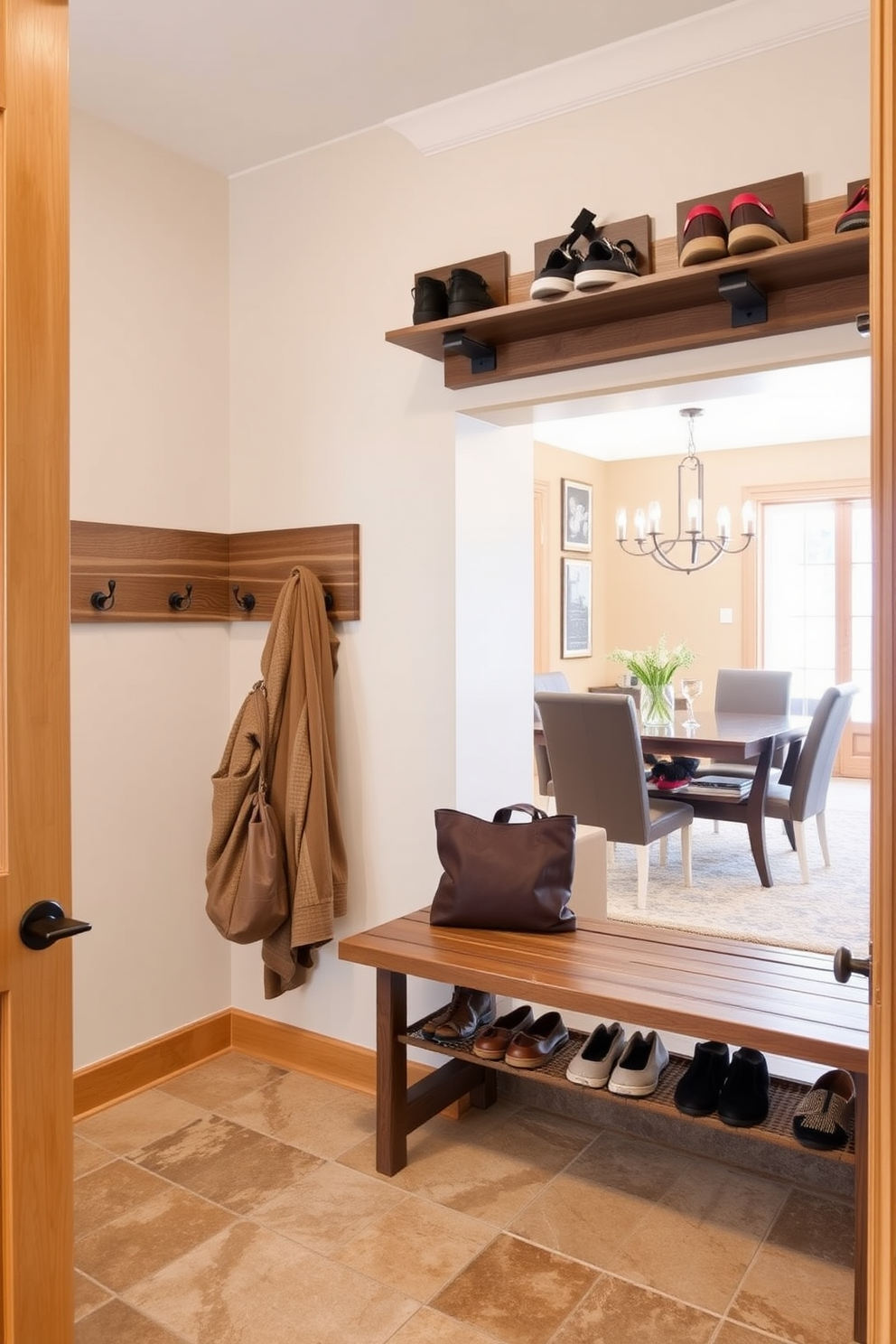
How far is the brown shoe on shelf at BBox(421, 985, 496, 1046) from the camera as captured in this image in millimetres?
2242

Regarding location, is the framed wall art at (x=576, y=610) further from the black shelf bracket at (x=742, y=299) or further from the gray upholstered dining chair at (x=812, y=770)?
the black shelf bracket at (x=742, y=299)

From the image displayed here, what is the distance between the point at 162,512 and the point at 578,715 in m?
1.96

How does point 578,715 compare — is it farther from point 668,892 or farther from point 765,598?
point 765,598

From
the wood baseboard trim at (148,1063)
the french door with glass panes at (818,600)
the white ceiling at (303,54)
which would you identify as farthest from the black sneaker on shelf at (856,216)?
the french door with glass panes at (818,600)

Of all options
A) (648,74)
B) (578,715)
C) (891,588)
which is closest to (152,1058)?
(578,715)

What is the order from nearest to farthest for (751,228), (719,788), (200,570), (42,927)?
(42,927) < (751,228) < (200,570) < (719,788)

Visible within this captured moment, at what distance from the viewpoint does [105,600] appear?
8.23 ft

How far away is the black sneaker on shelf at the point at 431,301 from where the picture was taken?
2.27 metres

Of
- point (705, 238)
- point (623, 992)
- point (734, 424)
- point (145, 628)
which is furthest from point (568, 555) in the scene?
point (623, 992)

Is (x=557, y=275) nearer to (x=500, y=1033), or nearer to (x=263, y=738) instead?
(x=263, y=738)

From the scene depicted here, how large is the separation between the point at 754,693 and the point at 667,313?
13.2ft

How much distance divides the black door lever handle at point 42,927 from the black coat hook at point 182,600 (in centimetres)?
147

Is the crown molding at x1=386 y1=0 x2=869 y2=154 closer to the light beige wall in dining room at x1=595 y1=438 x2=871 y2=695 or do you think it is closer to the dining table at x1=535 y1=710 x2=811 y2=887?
the dining table at x1=535 y1=710 x2=811 y2=887

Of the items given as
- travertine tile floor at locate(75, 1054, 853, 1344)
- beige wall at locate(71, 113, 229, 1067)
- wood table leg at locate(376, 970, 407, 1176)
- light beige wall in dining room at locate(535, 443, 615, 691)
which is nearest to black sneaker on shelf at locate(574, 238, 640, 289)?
beige wall at locate(71, 113, 229, 1067)
